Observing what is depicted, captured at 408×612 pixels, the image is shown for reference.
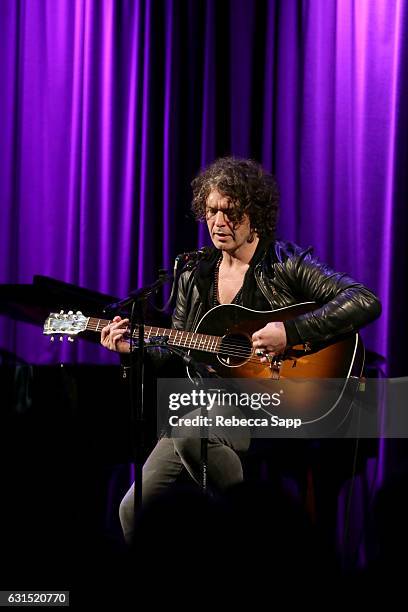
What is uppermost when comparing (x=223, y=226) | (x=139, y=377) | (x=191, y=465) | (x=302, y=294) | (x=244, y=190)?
(x=244, y=190)

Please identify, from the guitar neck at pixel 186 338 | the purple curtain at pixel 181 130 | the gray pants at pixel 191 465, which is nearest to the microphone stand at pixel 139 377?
the gray pants at pixel 191 465

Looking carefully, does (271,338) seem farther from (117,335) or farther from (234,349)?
(117,335)

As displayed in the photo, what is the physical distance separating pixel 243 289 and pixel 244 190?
0.48 metres

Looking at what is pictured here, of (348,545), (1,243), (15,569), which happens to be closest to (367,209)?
(348,545)

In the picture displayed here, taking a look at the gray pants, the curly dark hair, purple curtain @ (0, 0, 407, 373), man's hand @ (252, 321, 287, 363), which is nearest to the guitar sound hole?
man's hand @ (252, 321, 287, 363)

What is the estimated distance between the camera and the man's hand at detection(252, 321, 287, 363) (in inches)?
128

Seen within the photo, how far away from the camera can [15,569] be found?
1674mm

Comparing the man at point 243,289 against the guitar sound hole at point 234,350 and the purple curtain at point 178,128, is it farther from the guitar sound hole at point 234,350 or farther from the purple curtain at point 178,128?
the purple curtain at point 178,128

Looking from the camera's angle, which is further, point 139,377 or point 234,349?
point 234,349

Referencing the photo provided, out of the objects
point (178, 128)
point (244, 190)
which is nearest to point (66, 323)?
point (244, 190)

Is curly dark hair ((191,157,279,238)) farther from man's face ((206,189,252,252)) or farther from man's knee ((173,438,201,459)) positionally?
man's knee ((173,438,201,459))

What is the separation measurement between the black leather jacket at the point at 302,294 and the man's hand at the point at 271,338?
3 cm

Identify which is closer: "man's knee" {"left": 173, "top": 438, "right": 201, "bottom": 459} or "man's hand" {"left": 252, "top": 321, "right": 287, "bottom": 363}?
"man's knee" {"left": 173, "top": 438, "right": 201, "bottom": 459}

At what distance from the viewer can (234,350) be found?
3.39 m
